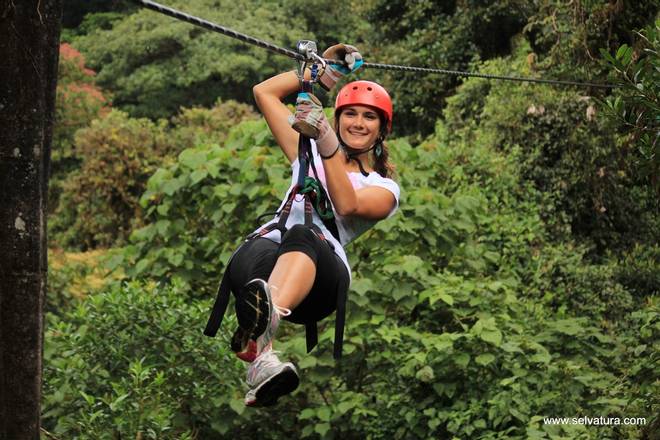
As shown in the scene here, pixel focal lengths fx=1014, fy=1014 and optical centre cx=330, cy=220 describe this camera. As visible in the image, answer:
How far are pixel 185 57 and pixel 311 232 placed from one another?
18790 mm

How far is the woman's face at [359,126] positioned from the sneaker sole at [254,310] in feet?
3.10

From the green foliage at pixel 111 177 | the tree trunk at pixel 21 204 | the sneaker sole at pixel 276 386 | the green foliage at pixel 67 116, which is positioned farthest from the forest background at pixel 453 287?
the green foliage at pixel 67 116

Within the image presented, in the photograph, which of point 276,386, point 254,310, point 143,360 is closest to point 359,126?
point 254,310

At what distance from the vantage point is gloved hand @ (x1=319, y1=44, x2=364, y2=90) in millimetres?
3846

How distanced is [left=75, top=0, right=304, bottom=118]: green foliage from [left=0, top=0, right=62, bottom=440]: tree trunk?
1843cm

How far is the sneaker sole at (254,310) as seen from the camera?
331 cm

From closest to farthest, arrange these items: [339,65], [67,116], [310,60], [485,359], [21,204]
Answer: [21,204] → [310,60] → [339,65] → [485,359] → [67,116]

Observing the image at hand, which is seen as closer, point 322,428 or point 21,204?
point 21,204

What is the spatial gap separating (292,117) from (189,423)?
11.8 ft

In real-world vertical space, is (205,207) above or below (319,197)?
below

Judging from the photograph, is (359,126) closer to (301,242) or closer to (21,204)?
(301,242)

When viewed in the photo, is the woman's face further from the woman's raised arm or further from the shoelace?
the shoelace

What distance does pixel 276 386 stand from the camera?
3400 millimetres

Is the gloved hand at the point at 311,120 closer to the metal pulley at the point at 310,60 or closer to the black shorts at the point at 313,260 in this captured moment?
the metal pulley at the point at 310,60
